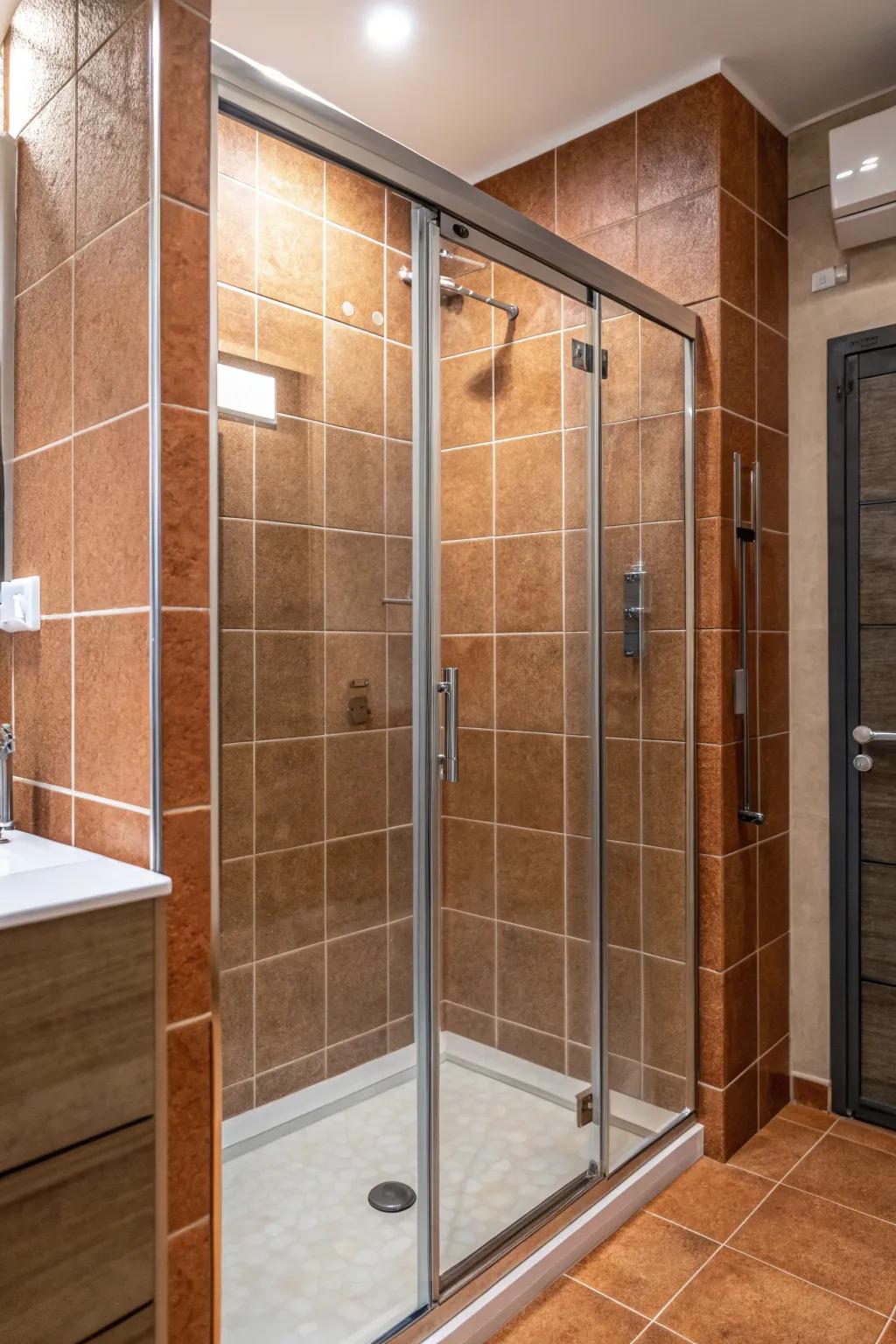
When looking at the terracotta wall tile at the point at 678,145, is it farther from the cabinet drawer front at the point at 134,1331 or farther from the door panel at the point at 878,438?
the cabinet drawer front at the point at 134,1331

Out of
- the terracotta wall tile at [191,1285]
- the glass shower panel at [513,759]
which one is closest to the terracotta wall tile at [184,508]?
the glass shower panel at [513,759]

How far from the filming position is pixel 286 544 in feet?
4.68

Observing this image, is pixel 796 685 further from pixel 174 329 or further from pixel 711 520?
pixel 174 329

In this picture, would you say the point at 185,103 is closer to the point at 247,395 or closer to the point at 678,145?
the point at 247,395

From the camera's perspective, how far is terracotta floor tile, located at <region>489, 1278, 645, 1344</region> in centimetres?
165

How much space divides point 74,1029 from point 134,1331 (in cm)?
41

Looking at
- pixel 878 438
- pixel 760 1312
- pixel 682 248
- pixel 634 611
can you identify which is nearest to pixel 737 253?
pixel 682 248

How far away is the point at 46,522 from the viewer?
148 centimetres

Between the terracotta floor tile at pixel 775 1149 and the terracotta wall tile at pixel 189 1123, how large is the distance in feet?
5.10

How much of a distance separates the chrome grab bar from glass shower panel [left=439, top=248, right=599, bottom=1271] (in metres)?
0.51

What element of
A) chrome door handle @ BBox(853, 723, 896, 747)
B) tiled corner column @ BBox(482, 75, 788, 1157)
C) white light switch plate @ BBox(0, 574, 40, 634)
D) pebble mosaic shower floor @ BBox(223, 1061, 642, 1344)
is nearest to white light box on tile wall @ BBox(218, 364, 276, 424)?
A: white light switch plate @ BBox(0, 574, 40, 634)

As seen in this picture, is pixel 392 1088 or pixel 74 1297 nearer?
pixel 74 1297

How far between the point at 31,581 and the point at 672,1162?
192 centimetres

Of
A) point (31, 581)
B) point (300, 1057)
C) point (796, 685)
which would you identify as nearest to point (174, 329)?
point (31, 581)
